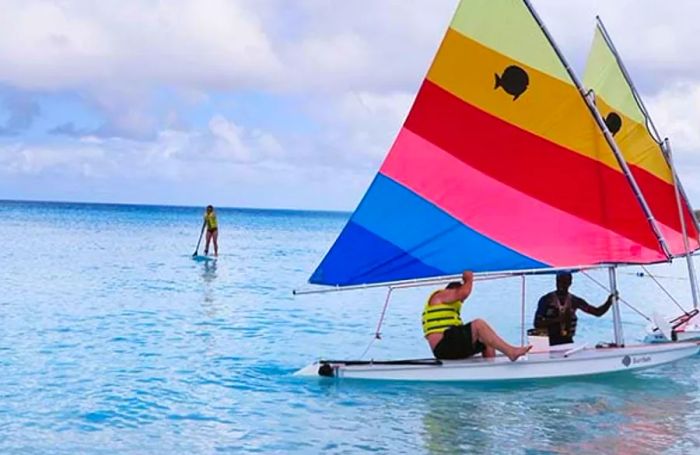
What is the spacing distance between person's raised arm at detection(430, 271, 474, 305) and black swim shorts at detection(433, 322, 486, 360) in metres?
0.38

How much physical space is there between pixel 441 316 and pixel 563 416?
→ 185 cm

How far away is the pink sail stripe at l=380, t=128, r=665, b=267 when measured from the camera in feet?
37.8

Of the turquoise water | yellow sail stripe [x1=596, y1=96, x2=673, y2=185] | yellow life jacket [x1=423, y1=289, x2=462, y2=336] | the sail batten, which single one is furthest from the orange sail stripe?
yellow sail stripe [x1=596, y1=96, x2=673, y2=185]

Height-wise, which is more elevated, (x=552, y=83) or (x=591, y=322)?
(x=552, y=83)

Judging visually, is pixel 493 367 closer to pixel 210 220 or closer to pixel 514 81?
pixel 514 81

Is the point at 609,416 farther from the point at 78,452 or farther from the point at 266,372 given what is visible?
the point at 78,452

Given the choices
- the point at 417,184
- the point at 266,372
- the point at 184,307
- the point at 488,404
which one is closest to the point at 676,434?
the point at 488,404

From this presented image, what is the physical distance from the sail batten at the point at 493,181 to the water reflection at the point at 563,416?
1.56 m

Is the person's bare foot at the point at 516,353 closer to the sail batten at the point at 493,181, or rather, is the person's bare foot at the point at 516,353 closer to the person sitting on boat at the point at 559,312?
the sail batten at the point at 493,181

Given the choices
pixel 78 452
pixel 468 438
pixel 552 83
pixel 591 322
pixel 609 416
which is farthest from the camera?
pixel 591 322

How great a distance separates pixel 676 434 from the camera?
9.71 m

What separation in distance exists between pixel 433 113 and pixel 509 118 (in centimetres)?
94

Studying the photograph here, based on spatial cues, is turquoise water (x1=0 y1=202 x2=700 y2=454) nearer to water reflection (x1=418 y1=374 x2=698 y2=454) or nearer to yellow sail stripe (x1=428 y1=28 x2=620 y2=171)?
water reflection (x1=418 y1=374 x2=698 y2=454)

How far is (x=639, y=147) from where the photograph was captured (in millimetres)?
14695
